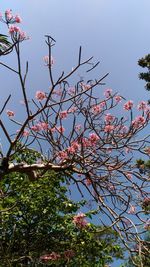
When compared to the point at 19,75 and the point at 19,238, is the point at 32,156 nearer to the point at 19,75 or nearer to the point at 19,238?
the point at 19,238

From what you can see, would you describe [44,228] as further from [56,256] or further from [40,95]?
[40,95]

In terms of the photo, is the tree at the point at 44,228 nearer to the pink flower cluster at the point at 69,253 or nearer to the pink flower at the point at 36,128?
the pink flower cluster at the point at 69,253

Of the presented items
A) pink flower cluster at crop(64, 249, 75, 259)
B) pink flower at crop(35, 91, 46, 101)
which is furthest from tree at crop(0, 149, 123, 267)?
pink flower at crop(35, 91, 46, 101)

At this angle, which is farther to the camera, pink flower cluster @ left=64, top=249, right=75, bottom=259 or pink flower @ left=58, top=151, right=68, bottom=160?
pink flower cluster @ left=64, top=249, right=75, bottom=259

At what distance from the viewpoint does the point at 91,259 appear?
11.4 metres

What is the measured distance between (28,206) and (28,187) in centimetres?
51

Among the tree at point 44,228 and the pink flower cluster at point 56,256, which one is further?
the tree at point 44,228

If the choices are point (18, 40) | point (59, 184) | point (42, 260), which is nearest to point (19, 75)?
point (18, 40)

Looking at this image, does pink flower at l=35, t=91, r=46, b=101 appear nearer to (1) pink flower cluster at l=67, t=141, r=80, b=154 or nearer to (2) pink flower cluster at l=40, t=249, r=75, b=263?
(1) pink flower cluster at l=67, t=141, r=80, b=154

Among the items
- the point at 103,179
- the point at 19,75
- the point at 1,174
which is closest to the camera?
the point at 19,75

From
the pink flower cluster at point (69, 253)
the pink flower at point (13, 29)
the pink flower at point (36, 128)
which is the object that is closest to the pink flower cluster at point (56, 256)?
the pink flower cluster at point (69, 253)

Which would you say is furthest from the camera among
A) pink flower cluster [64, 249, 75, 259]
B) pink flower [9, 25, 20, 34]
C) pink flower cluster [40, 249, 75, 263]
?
pink flower cluster [64, 249, 75, 259]

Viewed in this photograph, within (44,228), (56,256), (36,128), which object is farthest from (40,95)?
(44,228)

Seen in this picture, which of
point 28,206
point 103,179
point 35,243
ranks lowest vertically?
point 103,179
